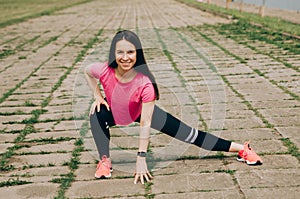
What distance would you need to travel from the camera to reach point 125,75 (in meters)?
2.95

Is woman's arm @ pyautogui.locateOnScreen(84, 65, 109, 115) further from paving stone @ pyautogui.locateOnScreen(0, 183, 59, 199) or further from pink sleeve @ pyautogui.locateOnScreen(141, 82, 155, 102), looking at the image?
paving stone @ pyautogui.locateOnScreen(0, 183, 59, 199)

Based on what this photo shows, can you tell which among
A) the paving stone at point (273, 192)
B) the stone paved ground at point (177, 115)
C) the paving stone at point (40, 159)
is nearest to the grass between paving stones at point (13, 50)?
the stone paved ground at point (177, 115)

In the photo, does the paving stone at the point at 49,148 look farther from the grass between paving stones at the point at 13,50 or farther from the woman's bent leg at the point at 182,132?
the grass between paving stones at the point at 13,50

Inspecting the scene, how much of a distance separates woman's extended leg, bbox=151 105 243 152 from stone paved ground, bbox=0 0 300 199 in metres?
0.10

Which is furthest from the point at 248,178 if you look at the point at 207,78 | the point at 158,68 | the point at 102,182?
the point at 158,68

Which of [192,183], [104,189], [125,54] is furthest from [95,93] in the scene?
[192,183]

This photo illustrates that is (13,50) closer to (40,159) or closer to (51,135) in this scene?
(51,135)

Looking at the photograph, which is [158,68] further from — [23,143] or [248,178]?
[248,178]

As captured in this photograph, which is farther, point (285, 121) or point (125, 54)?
point (285, 121)

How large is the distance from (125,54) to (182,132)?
0.79 metres

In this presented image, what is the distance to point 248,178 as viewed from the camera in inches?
116

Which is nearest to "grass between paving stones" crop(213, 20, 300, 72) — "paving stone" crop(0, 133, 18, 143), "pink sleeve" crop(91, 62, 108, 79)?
"pink sleeve" crop(91, 62, 108, 79)

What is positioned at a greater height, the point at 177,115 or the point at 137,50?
the point at 137,50

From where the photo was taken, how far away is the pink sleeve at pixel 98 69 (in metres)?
3.00
